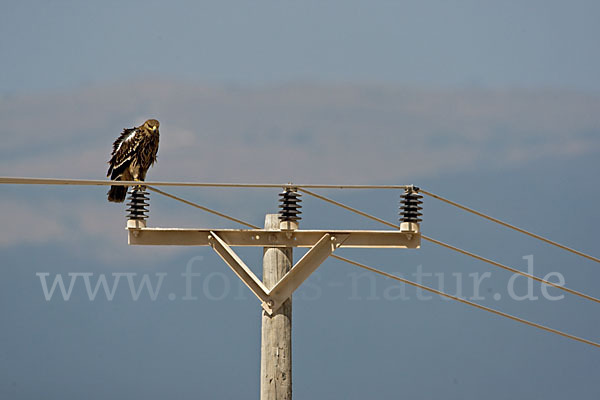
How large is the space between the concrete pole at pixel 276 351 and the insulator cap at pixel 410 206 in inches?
49.0

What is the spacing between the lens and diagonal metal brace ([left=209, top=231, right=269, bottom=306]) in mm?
9164

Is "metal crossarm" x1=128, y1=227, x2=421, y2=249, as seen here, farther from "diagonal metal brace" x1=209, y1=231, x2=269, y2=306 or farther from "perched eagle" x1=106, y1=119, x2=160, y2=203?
"perched eagle" x1=106, y1=119, x2=160, y2=203

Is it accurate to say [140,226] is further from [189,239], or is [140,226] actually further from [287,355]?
[287,355]

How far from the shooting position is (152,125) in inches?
427

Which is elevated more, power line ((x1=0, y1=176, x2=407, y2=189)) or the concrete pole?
power line ((x1=0, y1=176, x2=407, y2=189))

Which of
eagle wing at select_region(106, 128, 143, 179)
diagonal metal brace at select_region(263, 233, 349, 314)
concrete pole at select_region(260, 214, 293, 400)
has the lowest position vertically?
concrete pole at select_region(260, 214, 293, 400)

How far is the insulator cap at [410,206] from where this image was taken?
948 cm

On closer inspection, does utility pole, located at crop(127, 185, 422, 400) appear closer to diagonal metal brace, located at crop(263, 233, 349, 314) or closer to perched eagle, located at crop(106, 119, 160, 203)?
diagonal metal brace, located at crop(263, 233, 349, 314)

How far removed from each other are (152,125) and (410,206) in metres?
3.02

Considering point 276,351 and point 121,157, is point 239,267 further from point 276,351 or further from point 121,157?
point 121,157

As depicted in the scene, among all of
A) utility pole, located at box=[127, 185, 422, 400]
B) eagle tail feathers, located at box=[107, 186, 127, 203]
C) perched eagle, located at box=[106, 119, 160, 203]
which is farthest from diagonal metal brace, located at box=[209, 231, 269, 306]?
perched eagle, located at box=[106, 119, 160, 203]

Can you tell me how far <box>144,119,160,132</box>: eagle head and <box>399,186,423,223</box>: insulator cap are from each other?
112 inches

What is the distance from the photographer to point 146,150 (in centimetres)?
1069

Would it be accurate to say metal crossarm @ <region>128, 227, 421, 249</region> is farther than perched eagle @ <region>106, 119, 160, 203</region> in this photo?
No
